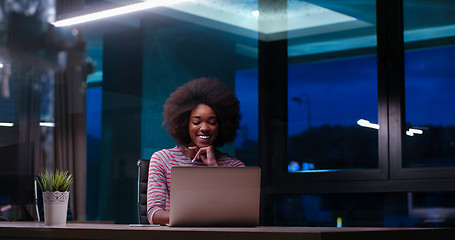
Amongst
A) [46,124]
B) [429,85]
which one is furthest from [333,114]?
[46,124]

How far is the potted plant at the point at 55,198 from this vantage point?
1.86 m

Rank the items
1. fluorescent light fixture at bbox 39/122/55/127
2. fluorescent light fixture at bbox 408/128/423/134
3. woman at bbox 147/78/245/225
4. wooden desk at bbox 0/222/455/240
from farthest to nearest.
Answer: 1. fluorescent light fixture at bbox 39/122/55/127
2. fluorescent light fixture at bbox 408/128/423/134
3. woman at bbox 147/78/245/225
4. wooden desk at bbox 0/222/455/240

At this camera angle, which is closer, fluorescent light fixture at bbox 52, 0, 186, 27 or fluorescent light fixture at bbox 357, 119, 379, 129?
fluorescent light fixture at bbox 357, 119, 379, 129

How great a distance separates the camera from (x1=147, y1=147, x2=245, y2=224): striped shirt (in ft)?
7.91

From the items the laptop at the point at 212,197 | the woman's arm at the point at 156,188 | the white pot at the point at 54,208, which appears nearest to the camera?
the laptop at the point at 212,197

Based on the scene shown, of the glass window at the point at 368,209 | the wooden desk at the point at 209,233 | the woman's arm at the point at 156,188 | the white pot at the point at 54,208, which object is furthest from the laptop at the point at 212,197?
the glass window at the point at 368,209

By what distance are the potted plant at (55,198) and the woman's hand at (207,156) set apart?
724mm

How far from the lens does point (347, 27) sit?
4.11m

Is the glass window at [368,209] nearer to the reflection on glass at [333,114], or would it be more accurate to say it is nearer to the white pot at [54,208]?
the reflection on glass at [333,114]

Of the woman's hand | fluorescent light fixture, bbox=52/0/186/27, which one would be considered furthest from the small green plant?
fluorescent light fixture, bbox=52/0/186/27

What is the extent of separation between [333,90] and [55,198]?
267 cm

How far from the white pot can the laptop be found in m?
0.45

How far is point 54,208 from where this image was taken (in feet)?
6.13

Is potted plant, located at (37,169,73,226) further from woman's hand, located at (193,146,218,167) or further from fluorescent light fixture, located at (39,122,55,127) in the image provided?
fluorescent light fixture, located at (39,122,55,127)
